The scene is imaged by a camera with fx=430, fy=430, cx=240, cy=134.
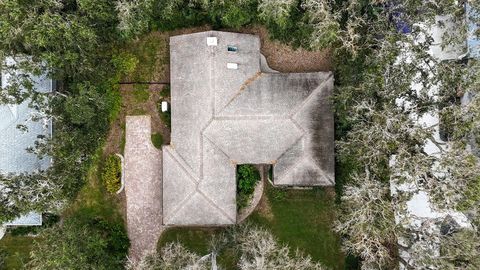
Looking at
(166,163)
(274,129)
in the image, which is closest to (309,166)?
(274,129)

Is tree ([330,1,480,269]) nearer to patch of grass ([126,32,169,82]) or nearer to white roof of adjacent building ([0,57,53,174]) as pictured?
patch of grass ([126,32,169,82])

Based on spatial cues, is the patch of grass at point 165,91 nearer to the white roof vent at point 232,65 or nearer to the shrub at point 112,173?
the white roof vent at point 232,65

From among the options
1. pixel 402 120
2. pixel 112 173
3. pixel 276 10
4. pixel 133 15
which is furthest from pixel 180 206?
pixel 402 120

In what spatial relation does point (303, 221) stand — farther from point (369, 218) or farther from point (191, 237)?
point (191, 237)

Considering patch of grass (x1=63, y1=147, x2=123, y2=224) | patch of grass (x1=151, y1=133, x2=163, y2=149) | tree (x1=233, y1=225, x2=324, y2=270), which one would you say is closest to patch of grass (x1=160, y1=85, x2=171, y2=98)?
patch of grass (x1=151, y1=133, x2=163, y2=149)

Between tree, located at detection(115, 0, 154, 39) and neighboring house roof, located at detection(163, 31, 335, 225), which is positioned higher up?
tree, located at detection(115, 0, 154, 39)

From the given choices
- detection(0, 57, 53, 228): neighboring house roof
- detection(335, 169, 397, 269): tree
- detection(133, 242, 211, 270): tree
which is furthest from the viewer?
detection(0, 57, 53, 228): neighboring house roof

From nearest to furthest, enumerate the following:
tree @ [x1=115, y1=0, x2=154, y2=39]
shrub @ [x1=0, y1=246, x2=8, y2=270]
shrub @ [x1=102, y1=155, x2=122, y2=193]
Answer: tree @ [x1=115, y1=0, x2=154, y2=39] < shrub @ [x1=0, y1=246, x2=8, y2=270] < shrub @ [x1=102, y1=155, x2=122, y2=193]

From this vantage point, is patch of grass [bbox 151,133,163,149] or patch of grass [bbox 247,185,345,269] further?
patch of grass [bbox 151,133,163,149]
